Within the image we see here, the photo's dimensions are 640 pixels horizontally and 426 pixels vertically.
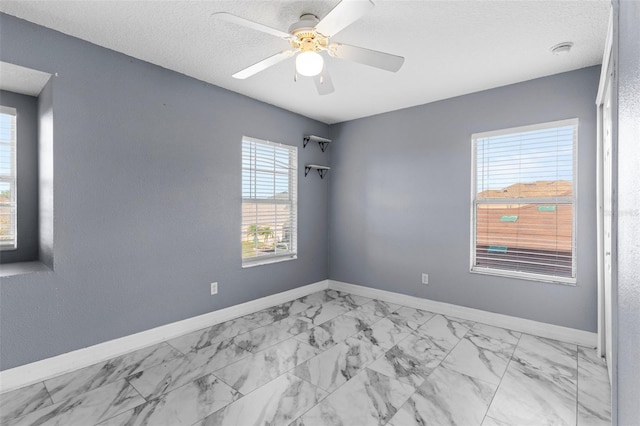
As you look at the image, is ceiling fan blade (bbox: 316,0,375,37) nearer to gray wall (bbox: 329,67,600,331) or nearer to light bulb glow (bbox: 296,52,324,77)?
light bulb glow (bbox: 296,52,324,77)

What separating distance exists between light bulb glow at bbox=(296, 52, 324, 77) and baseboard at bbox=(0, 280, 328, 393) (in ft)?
8.63

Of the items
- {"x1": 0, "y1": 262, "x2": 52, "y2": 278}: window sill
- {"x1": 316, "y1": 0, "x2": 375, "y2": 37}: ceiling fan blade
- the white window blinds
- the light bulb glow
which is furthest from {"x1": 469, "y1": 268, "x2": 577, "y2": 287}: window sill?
the white window blinds

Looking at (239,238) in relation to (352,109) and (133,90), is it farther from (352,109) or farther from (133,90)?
(352,109)

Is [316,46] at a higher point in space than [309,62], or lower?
higher

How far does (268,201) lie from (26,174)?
7.62 feet

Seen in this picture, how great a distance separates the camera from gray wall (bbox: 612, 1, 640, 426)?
2.94 feet

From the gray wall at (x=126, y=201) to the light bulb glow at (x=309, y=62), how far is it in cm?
172

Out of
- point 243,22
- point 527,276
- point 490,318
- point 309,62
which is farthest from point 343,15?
point 490,318

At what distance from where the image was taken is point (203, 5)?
2074mm

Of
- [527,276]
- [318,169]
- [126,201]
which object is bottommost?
[527,276]

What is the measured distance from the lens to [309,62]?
6.45ft

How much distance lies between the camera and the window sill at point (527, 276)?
9.98 feet

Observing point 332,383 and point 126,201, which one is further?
point 126,201

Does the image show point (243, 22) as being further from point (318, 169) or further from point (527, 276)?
point (527, 276)
